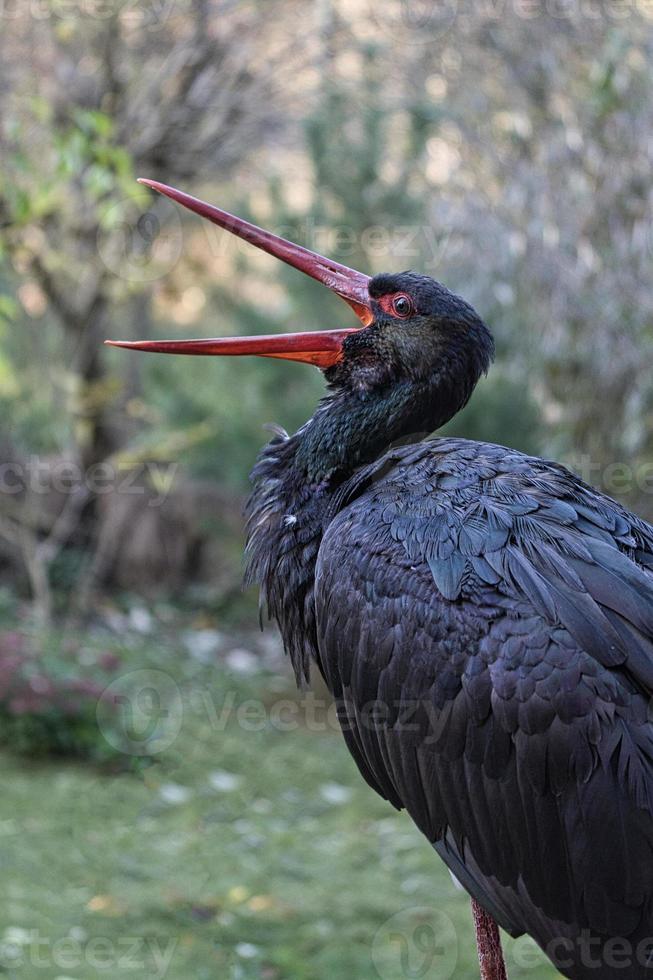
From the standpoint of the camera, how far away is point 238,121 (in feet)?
30.3

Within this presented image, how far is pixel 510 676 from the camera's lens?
2504mm

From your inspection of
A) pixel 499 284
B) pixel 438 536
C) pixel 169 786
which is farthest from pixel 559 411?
pixel 438 536

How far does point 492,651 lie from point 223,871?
3.09 m

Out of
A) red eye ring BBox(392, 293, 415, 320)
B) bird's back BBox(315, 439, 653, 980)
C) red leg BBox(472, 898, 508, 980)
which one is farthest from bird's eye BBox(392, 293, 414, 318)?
red leg BBox(472, 898, 508, 980)

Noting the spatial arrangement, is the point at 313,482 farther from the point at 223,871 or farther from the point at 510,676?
the point at 223,871

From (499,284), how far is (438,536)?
4.12 meters

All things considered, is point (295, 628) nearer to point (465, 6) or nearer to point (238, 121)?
point (465, 6)

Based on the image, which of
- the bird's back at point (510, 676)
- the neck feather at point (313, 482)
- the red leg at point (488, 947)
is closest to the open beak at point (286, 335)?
the neck feather at point (313, 482)

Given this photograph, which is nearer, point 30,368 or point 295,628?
point 295,628

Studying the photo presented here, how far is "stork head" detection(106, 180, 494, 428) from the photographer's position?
10.4 feet

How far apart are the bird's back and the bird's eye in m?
0.45

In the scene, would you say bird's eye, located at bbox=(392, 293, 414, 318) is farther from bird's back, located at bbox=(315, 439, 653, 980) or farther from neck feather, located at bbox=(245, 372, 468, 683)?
bird's back, located at bbox=(315, 439, 653, 980)

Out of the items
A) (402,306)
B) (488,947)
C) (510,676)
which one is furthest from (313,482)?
(488,947)

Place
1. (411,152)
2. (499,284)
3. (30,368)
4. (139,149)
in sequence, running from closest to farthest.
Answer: (499,284) → (411,152) → (139,149) → (30,368)
